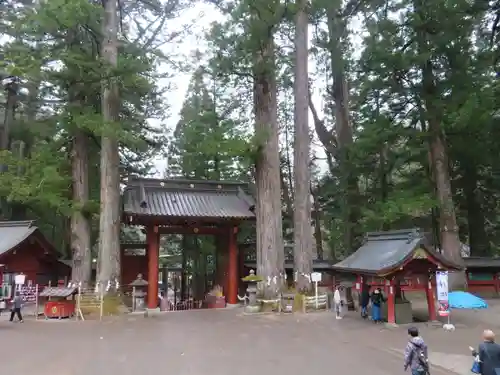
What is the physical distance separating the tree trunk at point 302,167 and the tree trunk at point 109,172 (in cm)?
768

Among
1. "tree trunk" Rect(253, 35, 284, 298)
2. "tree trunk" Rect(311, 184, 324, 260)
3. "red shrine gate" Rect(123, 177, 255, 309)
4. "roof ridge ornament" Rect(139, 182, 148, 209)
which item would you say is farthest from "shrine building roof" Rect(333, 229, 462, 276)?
"tree trunk" Rect(311, 184, 324, 260)

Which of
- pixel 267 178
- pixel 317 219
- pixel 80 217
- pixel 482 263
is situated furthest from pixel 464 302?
pixel 317 219

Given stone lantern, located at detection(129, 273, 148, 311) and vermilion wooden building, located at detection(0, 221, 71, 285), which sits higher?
vermilion wooden building, located at detection(0, 221, 71, 285)

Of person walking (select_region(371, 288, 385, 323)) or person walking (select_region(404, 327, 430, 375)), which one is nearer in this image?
person walking (select_region(404, 327, 430, 375))

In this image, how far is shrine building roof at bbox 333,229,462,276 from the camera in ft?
43.9

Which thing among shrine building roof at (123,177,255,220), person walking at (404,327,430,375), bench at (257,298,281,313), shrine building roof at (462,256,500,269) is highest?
shrine building roof at (123,177,255,220)

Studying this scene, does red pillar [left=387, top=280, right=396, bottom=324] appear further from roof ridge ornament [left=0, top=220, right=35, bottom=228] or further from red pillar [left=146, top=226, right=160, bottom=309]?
roof ridge ornament [left=0, top=220, right=35, bottom=228]

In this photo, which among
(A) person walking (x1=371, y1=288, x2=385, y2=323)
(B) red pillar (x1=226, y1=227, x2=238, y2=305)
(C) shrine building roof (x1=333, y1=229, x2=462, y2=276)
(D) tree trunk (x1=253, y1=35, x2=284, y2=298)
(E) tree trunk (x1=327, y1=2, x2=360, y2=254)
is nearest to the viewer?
(C) shrine building roof (x1=333, y1=229, x2=462, y2=276)

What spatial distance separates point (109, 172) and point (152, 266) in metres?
4.69

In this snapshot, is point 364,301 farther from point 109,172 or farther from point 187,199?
point 109,172

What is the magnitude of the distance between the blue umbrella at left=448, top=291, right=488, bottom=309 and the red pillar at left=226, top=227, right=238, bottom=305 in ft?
35.8

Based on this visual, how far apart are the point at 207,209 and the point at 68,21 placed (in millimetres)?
10194

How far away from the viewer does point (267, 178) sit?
1886 cm

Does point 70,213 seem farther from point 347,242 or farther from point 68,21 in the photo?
point 347,242
